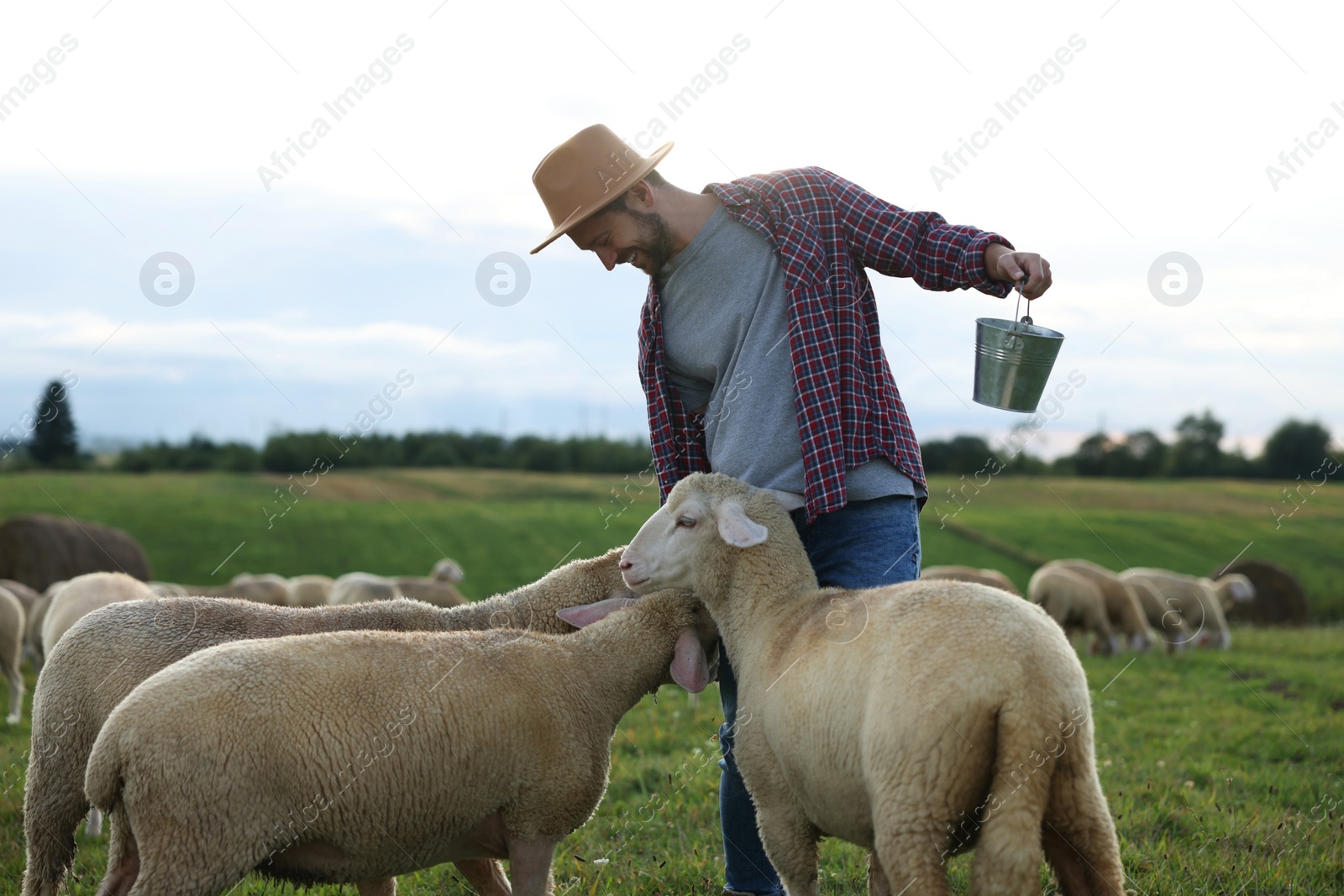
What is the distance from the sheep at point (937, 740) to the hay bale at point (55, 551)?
1760 centimetres

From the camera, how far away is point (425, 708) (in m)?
3.38

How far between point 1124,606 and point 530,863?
1376 centimetres

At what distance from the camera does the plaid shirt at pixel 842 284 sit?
3740 mm

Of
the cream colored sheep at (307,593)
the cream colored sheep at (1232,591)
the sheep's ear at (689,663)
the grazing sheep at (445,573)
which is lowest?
the cream colored sheep at (1232,591)

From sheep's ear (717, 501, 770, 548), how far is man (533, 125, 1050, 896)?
0.77ft

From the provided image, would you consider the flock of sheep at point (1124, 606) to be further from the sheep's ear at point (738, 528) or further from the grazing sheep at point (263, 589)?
the sheep's ear at point (738, 528)

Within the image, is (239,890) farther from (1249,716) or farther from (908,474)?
(1249,716)

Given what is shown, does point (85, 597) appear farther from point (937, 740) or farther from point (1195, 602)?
point (1195, 602)

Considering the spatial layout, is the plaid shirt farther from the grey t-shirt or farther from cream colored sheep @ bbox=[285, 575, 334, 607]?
cream colored sheep @ bbox=[285, 575, 334, 607]

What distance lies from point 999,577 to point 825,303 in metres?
10.5

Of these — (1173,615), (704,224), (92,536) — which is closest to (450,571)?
(92,536)

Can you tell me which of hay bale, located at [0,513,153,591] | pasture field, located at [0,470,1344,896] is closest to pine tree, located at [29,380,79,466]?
pasture field, located at [0,470,1344,896]

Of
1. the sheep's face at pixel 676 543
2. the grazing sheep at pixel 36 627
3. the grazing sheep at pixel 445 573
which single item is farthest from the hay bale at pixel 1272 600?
the sheep's face at pixel 676 543

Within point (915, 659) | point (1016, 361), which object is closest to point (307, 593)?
point (1016, 361)
